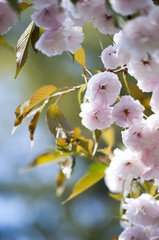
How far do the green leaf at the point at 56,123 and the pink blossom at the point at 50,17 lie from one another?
0.74ft

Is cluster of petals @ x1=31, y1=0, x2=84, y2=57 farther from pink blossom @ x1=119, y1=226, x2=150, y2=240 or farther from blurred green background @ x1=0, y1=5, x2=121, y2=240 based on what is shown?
blurred green background @ x1=0, y1=5, x2=121, y2=240

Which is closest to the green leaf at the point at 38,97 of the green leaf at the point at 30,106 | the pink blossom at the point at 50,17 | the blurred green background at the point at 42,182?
the green leaf at the point at 30,106

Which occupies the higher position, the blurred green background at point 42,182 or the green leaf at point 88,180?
the green leaf at point 88,180

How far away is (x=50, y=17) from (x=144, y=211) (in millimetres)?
314

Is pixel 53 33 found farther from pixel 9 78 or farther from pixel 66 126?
pixel 9 78

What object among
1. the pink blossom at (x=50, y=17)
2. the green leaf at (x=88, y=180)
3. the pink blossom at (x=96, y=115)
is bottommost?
the green leaf at (x=88, y=180)

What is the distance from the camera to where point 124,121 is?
0.52 meters

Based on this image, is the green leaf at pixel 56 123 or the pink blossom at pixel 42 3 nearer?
the pink blossom at pixel 42 3

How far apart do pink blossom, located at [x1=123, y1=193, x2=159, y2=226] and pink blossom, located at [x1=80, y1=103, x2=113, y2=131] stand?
5.2 inches

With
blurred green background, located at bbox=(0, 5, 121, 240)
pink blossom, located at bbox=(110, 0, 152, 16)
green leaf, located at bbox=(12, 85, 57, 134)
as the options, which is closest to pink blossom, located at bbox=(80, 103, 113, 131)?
green leaf, located at bbox=(12, 85, 57, 134)

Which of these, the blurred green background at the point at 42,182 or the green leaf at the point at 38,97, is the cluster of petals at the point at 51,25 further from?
the blurred green background at the point at 42,182

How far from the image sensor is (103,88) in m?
0.52

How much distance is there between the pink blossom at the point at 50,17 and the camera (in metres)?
0.41

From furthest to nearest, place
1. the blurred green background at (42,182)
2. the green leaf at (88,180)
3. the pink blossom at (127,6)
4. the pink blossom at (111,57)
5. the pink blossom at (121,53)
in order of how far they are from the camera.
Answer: the blurred green background at (42,182) < the green leaf at (88,180) < the pink blossom at (111,57) < the pink blossom at (121,53) < the pink blossom at (127,6)
